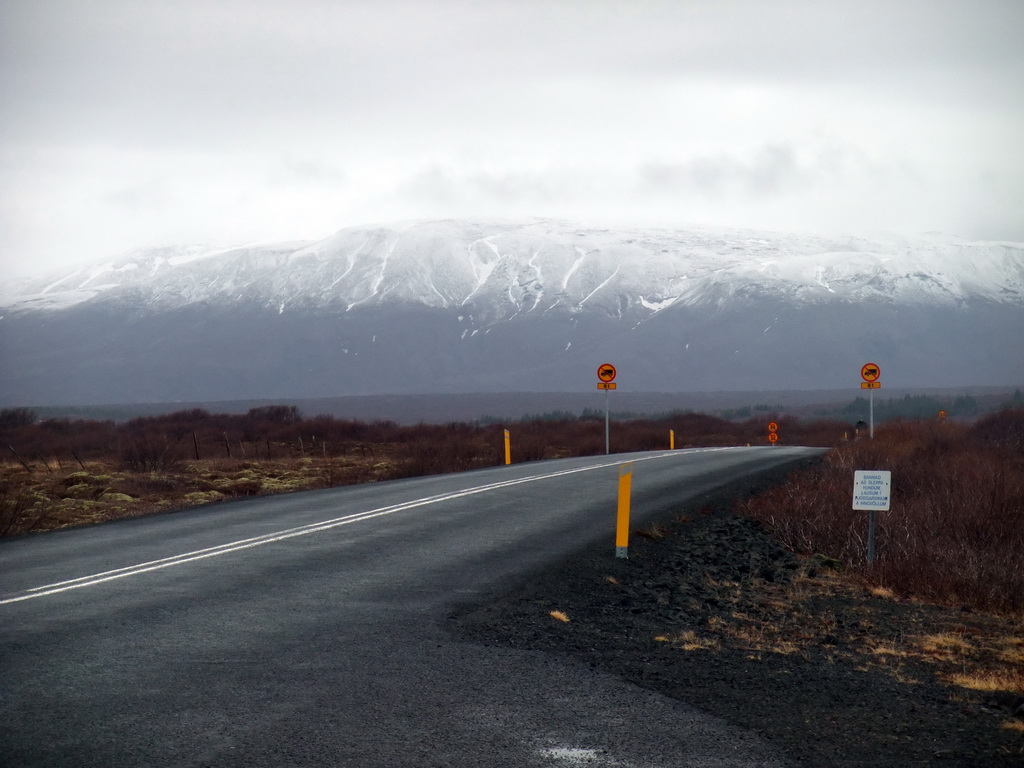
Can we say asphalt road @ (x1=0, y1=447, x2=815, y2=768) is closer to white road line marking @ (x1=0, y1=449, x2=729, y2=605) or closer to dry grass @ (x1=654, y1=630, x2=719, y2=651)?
white road line marking @ (x1=0, y1=449, x2=729, y2=605)

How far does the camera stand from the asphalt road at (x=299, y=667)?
557 cm

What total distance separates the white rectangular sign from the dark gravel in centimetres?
106

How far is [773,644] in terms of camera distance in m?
8.62

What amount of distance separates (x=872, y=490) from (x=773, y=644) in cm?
473

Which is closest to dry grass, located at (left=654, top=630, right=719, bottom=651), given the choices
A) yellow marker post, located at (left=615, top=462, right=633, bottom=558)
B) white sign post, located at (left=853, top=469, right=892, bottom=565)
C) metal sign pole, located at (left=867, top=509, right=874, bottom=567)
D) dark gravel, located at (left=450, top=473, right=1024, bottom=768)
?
dark gravel, located at (left=450, top=473, right=1024, bottom=768)

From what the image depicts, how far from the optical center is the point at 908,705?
22.3 feet

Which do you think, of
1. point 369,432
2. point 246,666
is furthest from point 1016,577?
point 369,432

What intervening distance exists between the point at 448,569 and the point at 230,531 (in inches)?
170

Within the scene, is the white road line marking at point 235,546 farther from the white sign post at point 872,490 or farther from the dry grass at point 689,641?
the white sign post at point 872,490

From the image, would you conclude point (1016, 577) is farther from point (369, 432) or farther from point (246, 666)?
point (369, 432)

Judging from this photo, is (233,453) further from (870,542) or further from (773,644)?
(773,644)

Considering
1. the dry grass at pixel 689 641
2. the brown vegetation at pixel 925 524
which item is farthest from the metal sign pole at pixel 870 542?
the dry grass at pixel 689 641

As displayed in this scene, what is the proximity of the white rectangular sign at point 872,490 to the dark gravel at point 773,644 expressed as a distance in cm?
106

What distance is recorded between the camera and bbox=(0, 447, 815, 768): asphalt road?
5.57 meters
